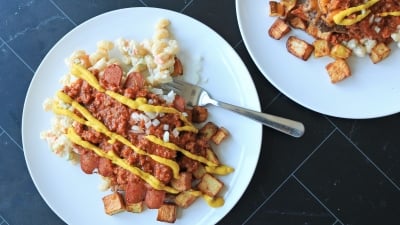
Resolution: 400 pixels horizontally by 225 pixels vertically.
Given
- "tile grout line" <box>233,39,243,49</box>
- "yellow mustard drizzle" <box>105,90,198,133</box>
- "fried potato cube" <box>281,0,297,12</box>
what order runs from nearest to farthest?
"yellow mustard drizzle" <box>105,90,198,133</box> → "fried potato cube" <box>281,0,297,12</box> → "tile grout line" <box>233,39,243,49</box>

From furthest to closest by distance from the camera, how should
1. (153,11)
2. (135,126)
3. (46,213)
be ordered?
1. (46,213)
2. (153,11)
3. (135,126)

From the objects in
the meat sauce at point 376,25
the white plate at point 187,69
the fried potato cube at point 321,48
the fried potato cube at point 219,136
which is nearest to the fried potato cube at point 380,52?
the meat sauce at point 376,25

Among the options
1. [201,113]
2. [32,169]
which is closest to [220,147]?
[201,113]

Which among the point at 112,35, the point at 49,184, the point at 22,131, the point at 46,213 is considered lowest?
the point at 46,213

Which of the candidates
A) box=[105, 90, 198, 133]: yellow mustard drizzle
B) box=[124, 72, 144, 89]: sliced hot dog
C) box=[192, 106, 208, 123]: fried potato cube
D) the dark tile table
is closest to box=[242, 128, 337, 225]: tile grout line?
the dark tile table

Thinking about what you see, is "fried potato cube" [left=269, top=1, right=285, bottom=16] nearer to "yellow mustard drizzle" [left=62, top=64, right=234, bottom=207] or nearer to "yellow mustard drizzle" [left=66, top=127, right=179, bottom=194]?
"yellow mustard drizzle" [left=62, top=64, right=234, bottom=207]

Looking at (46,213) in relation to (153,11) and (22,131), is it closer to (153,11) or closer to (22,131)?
(22,131)

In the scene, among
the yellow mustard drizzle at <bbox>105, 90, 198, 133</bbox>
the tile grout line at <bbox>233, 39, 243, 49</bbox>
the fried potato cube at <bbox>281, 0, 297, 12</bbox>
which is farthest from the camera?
the tile grout line at <bbox>233, 39, 243, 49</bbox>
